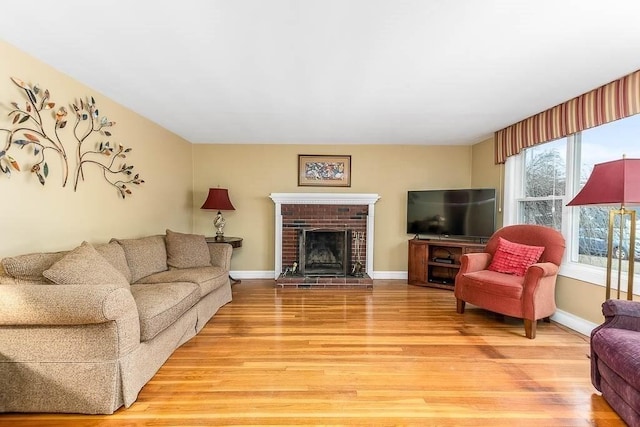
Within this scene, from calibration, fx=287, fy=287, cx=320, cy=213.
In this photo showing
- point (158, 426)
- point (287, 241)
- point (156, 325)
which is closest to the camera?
point (158, 426)

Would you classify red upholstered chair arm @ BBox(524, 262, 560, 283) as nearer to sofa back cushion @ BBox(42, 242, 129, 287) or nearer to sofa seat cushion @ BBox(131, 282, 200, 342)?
sofa seat cushion @ BBox(131, 282, 200, 342)

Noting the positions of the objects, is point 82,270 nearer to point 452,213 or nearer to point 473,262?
point 473,262

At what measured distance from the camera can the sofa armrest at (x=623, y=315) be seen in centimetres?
174

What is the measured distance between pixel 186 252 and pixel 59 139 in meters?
1.54

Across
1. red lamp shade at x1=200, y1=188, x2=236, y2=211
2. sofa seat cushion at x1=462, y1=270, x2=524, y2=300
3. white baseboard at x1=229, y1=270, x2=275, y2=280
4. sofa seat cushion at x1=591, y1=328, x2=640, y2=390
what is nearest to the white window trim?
sofa seat cushion at x1=462, y1=270, x2=524, y2=300

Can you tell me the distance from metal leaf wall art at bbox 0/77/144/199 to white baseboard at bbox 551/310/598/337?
15.9 ft

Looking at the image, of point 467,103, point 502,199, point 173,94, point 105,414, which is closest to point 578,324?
point 502,199

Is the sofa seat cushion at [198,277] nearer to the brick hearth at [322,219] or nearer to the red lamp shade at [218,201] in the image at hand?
the red lamp shade at [218,201]

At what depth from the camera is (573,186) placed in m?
3.00

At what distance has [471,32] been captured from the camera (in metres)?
1.77

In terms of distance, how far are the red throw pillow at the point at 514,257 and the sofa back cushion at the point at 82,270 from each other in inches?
143

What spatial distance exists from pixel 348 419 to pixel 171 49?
103 inches

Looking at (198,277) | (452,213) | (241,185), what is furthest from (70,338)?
(452,213)

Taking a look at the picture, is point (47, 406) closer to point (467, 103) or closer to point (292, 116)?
point (292, 116)
